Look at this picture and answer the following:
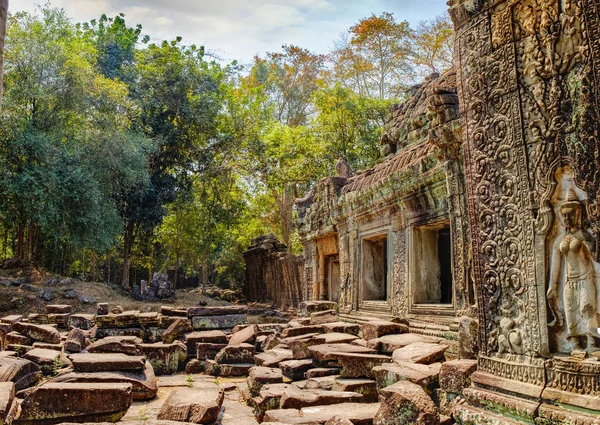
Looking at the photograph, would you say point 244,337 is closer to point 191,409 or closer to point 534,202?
point 191,409

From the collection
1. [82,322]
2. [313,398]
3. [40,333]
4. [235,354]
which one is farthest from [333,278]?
[313,398]

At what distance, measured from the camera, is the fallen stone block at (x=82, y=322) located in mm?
9570

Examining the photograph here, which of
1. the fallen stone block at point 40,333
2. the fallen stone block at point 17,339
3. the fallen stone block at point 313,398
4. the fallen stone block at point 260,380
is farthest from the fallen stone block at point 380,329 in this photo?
the fallen stone block at point 17,339

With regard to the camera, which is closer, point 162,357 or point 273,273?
point 162,357

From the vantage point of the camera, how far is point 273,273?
19.5m

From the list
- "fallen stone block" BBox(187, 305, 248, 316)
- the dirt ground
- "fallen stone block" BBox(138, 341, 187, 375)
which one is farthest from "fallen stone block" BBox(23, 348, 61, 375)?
the dirt ground

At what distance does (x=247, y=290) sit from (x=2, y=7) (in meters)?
22.0

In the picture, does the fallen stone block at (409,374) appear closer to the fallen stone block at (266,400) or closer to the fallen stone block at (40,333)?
the fallen stone block at (266,400)

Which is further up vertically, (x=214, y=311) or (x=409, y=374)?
(x=214, y=311)

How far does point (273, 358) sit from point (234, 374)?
75cm

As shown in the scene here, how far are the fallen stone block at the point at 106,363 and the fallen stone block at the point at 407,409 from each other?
313cm

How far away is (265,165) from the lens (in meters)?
22.4

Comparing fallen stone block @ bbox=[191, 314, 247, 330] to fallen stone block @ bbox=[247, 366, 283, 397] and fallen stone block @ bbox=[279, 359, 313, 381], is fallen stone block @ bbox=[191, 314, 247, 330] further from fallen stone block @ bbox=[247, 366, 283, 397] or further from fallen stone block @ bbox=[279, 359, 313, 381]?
fallen stone block @ bbox=[247, 366, 283, 397]

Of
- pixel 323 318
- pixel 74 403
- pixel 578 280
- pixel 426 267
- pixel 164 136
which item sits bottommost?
pixel 74 403
